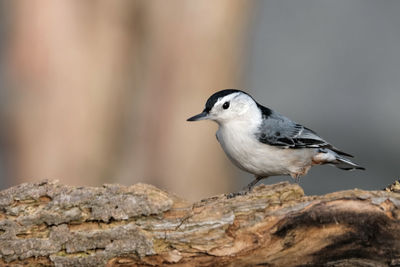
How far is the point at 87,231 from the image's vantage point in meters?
3.22

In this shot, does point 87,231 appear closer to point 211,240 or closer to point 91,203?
point 91,203

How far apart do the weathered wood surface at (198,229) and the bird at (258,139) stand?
0.76m

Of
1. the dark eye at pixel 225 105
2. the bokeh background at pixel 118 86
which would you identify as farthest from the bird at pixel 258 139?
the bokeh background at pixel 118 86

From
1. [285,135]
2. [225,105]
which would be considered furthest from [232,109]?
[285,135]

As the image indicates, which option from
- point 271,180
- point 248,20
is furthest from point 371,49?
point 248,20

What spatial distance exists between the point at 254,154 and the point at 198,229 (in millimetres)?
901

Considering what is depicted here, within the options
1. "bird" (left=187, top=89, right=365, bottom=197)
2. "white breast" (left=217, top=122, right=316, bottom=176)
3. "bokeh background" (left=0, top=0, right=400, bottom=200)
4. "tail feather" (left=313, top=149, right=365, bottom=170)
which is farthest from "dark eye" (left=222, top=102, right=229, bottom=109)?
"bokeh background" (left=0, top=0, right=400, bottom=200)

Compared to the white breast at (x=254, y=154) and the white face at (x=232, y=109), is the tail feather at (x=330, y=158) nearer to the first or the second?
the white breast at (x=254, y=154)

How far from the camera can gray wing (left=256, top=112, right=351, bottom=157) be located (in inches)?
161

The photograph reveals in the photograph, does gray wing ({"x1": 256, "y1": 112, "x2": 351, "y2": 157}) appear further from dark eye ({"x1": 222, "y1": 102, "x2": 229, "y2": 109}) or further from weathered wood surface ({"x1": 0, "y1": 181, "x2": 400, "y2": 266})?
weathered wood surface ({"x1": 0, "y1": 181, "x2": 400, "y2": 266})

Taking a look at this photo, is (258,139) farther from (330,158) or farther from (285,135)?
(330,158)

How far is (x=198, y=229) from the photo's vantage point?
3.23m

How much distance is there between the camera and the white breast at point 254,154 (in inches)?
157

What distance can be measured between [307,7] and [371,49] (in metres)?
1.50
